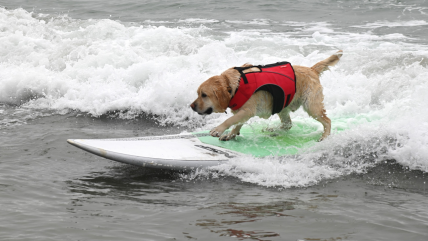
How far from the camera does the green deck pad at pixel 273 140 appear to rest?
525cm

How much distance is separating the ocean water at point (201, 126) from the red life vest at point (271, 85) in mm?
714

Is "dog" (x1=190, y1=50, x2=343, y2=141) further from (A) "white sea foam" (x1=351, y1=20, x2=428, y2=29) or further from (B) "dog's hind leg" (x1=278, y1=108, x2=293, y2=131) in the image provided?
(A) "white sea foam" (x1=351, y1=20, x2=428, y2=29)

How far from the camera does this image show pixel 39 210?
3.61 meters

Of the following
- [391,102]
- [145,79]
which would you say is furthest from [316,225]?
[145,79]

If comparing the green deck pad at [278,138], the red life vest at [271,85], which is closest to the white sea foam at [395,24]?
the green deck pad at [278,138]

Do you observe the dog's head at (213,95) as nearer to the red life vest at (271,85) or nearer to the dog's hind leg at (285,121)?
the red life vest at (271,85)

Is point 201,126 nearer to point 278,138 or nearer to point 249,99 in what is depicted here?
point 278,138

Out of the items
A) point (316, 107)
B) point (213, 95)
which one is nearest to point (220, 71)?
point (316, 107)

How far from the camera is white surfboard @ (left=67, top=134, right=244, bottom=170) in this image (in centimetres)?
470

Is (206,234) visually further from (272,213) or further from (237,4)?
(237,4)

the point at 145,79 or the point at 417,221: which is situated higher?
the point at 145,79

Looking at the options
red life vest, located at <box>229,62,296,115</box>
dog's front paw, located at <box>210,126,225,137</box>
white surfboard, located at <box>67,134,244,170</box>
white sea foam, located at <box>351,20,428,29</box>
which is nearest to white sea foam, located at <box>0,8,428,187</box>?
white surfboard, located at <box>67,134,244,170</box>

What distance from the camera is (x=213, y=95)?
15.8 feet

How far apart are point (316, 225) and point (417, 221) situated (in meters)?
0.86
